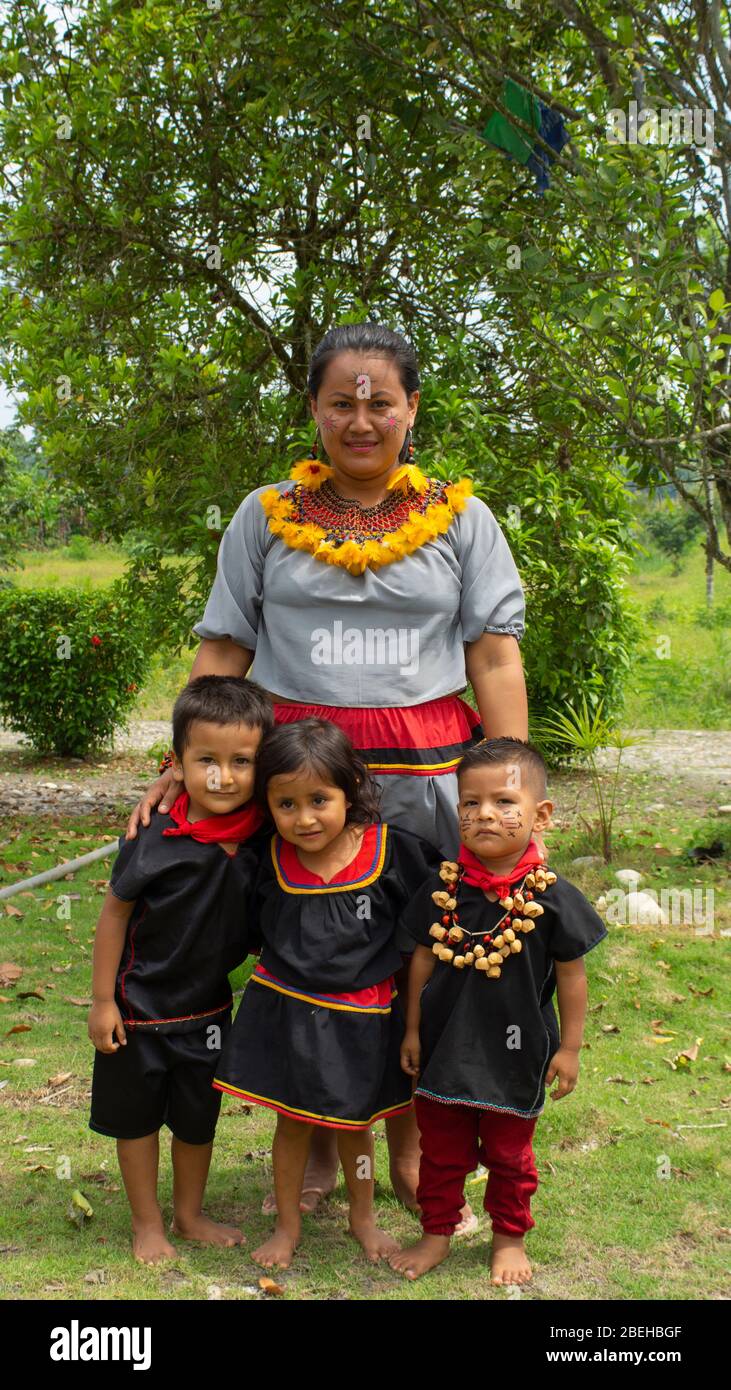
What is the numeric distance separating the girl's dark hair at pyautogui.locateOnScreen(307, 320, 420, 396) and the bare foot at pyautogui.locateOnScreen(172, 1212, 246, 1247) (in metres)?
1.97

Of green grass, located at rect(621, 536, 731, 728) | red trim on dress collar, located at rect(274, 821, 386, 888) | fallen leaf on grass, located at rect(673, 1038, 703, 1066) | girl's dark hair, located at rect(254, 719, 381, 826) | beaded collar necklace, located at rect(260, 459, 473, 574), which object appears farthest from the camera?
green grass, located at rect(621, 536, 731, 728)

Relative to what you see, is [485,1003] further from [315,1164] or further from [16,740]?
[16,740]

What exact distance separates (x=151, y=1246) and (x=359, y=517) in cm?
173

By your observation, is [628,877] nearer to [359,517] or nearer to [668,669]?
[359,517]

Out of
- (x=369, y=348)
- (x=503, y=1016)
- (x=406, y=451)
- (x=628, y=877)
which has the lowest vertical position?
(x=503, y=1016)

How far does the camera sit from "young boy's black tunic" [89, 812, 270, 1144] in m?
2.76

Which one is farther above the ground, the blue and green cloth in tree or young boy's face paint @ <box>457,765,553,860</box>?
the blue and green cloth in tree

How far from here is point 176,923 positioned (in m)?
2.77

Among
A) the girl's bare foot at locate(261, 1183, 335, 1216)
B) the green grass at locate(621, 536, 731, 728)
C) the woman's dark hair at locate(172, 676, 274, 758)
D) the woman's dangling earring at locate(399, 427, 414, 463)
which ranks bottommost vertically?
the girl's bare foot at locate(261, 1183, 335, 1216)

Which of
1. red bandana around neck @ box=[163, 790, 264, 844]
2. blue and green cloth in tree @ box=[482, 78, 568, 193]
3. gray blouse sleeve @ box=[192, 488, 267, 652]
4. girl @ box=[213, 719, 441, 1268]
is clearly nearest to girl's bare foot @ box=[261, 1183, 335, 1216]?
girl @ box=[213, 719, 441, 1268]

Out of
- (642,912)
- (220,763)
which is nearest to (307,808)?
(220,763)

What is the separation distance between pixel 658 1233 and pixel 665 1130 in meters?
0.63

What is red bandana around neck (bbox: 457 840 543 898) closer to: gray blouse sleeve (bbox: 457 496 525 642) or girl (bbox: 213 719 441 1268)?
girl (bbox: 213 719 441 1268)

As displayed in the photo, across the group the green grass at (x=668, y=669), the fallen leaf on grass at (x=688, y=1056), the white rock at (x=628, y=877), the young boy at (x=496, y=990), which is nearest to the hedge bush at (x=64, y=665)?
Answer: the green grass at (x=668, y=669)
